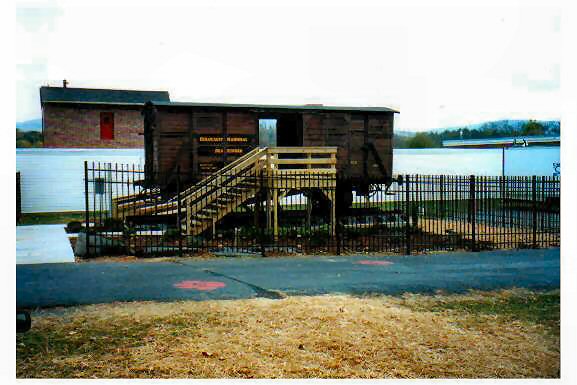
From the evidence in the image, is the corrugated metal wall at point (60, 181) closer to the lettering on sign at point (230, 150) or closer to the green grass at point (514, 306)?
the lettering on sign at point (230, 150)

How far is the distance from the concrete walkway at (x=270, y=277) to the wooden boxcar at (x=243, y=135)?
6.95 m

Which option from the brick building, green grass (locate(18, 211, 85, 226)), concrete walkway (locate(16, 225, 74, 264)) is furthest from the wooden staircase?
the brick building

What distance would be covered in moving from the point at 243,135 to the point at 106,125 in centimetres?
1589

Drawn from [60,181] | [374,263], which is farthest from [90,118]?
[374,263]

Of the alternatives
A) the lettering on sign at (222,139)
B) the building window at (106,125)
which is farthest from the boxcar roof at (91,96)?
the lettering on sign at (222,139)

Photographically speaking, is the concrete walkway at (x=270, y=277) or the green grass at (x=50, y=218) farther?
the green grass at (x=50, y=218)

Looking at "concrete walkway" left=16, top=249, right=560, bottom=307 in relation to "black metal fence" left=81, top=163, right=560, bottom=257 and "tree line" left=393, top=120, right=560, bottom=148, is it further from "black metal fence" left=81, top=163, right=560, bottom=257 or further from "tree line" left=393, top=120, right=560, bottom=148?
"tree line" left=393, top=120, right=560, bottom=148

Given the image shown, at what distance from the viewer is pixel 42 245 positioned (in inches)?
578

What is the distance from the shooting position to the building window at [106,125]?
33.4 metres

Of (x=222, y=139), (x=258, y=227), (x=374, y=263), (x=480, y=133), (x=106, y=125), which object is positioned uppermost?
(x=106, y=125)

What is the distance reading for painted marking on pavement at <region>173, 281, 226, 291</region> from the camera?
10602 mm

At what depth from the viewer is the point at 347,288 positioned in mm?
10711

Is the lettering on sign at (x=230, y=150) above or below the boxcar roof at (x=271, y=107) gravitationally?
below

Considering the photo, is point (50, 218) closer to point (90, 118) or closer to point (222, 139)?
point (222, 139)
